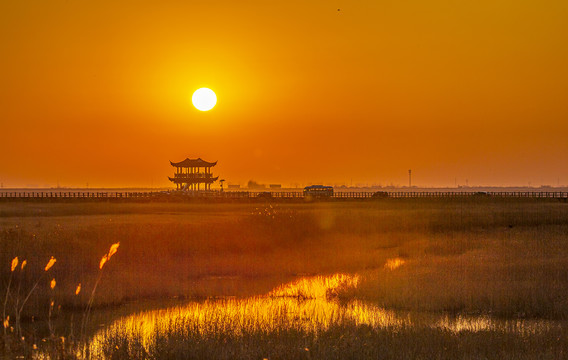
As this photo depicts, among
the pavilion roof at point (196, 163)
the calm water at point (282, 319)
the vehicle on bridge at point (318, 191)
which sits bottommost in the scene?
the calm water at point (282, 319)

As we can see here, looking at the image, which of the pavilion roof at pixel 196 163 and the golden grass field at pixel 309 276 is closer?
the golden grass field at pixel 309 276

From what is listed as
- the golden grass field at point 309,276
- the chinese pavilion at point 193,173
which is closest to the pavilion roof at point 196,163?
the chinese pavilion at point 193,173

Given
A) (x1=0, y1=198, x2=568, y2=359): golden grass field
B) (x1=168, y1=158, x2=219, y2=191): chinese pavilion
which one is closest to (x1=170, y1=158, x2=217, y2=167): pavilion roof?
(x1=168, y1=158, x2=219, y2=191): chinese pavilion

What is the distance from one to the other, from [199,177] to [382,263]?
7292 centimetres

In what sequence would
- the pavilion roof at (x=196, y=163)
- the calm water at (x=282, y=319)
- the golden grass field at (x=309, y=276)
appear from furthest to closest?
the pavilion roof at (x=196, y=163)
the calm water at (x=282, y=319)
the golden grass field at (x=309, y=276)

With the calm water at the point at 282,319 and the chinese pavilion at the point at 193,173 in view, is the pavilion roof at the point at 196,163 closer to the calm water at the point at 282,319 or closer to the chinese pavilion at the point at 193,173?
the chinese pavilion at the point at 193,173

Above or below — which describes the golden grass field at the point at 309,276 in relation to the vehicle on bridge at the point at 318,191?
below

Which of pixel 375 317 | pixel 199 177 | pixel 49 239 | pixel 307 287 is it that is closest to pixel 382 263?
pixel 307 287

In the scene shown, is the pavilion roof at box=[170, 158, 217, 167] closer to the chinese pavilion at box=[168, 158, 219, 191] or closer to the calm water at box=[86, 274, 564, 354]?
the chinese pavilion at box=[168, 158, 219, 191]

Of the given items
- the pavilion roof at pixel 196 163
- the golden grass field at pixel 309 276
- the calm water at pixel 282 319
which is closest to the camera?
the golden grass field at pixel 309 276

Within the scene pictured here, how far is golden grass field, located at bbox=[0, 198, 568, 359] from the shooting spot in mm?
11688

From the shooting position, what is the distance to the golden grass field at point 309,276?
1169cm

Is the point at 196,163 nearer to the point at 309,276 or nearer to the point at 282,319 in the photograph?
the point at 309,276

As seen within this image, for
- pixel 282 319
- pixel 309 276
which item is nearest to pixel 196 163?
pixel 309 276
